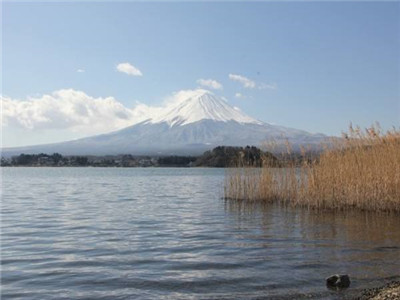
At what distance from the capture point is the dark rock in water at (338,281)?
6.82 metres

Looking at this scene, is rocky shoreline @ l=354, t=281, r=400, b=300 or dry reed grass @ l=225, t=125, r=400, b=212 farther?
dry reed grass @ l=225, t=125, r=400, b=212

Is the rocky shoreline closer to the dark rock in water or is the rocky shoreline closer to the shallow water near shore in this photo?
the shallow water near shore

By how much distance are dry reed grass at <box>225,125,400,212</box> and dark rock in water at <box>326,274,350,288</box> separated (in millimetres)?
7621

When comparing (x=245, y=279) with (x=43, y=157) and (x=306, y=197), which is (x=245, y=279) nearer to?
(x=306, y=197)

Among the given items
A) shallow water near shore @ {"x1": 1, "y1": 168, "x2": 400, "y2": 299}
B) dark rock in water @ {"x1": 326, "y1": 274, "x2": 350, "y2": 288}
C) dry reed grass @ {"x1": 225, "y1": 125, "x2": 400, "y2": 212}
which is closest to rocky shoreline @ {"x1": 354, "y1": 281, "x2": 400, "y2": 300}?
shallow water near shore @ {"x1": 1, "y1": 168, "x2": 400, "y2": 299}

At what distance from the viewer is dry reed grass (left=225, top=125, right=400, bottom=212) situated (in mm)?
13898

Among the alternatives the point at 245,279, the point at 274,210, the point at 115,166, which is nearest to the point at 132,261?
the point at 245,279

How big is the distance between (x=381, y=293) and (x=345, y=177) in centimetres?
906

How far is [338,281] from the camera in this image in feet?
22.4

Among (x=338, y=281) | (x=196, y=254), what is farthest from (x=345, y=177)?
(x=338, y=281)

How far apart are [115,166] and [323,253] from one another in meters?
105

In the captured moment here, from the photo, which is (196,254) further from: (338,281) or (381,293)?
(381,293)

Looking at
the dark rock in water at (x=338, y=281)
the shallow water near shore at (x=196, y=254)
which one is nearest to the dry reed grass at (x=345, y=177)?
the shallow water near shore at (x=196, y=254)

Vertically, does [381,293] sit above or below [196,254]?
above
